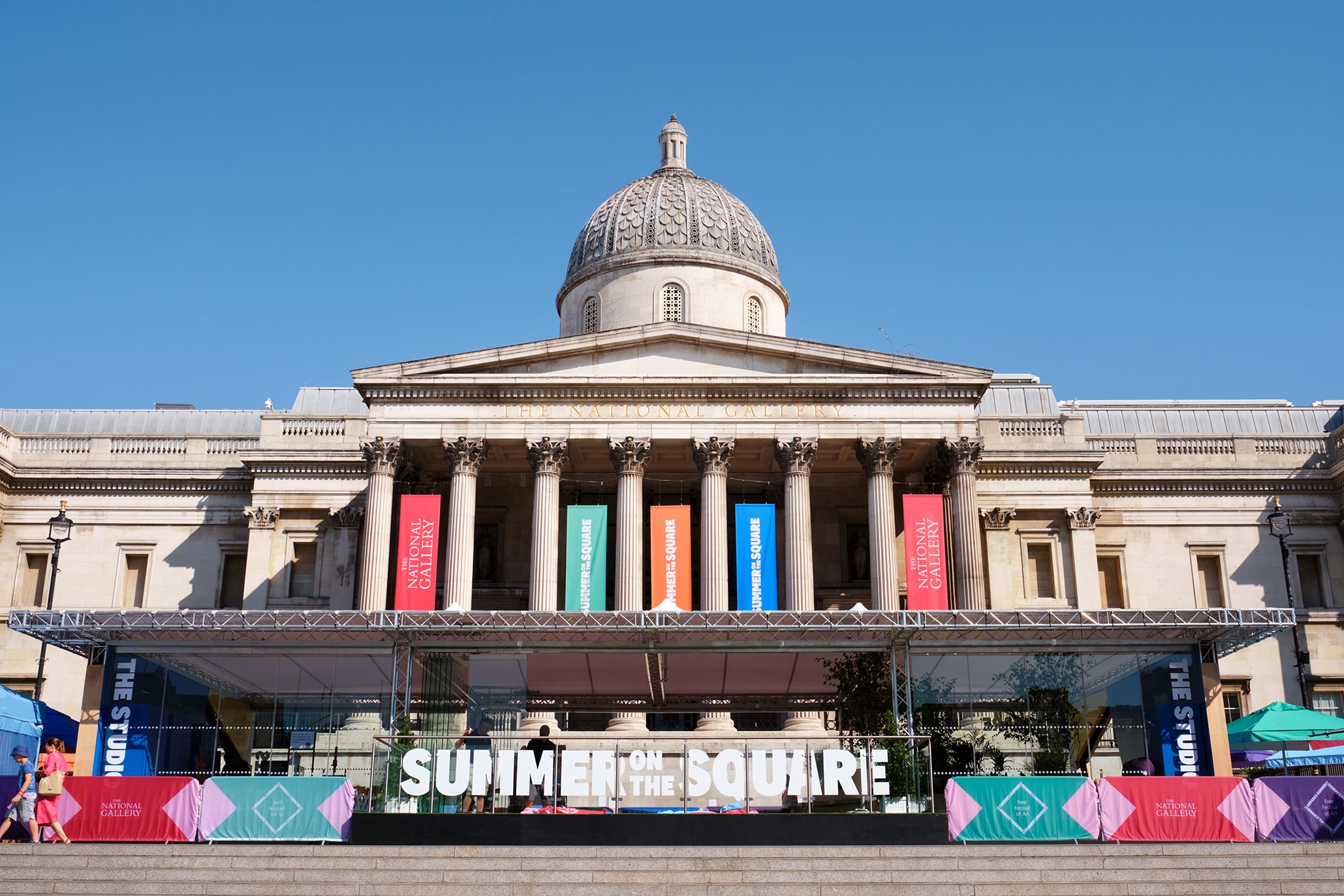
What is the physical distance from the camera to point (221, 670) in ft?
96.3

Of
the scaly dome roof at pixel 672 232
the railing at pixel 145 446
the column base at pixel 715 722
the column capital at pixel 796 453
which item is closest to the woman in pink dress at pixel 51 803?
the column base at pixel 715 722

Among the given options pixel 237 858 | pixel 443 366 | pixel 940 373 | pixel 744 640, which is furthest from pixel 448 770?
pixel 940 373

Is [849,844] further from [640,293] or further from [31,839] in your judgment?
[640,293]

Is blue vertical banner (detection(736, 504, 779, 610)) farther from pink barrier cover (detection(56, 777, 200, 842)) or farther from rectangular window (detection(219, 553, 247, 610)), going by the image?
rectangular window (detection(219, 553, 247, 610))

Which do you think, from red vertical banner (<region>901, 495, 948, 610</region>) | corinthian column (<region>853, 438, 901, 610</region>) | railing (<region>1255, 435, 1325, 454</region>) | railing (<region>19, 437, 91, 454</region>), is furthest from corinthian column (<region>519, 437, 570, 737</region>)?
railing (<region>1255, 435, 1325, 454</region>)

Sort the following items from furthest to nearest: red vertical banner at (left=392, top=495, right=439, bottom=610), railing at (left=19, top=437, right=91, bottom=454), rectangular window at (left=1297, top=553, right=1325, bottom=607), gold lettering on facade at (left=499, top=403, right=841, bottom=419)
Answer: railing at (left=19, top=437, right=91, bottom=454) → rectangular window at (left=1297, top=553, right=1325, bottom=607) → gold lettering on facade at (left=499, top=403, right=841, bottom=419) → red vertical banner at (left=392, top=495, right=439, bottom=610)

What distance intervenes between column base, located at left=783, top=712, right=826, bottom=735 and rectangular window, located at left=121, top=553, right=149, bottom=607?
978 inches

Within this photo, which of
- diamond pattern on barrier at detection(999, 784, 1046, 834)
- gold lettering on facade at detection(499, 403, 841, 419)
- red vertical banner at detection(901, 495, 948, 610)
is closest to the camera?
diamond pattern on barrier at detection(999, 784, 1046, 834)

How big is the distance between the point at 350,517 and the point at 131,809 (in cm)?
2387

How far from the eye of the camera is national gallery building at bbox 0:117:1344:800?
28.0 metres

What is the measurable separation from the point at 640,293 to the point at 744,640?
76.4 ft

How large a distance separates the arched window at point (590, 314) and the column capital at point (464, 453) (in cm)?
1028

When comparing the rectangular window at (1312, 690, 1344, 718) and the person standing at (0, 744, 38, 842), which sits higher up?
the rectangular window at (1312, 690, 1344, 718)

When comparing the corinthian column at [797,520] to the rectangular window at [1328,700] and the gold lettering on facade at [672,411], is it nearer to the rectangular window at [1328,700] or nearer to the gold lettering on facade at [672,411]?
the gold lettering on facade at [672,411]
